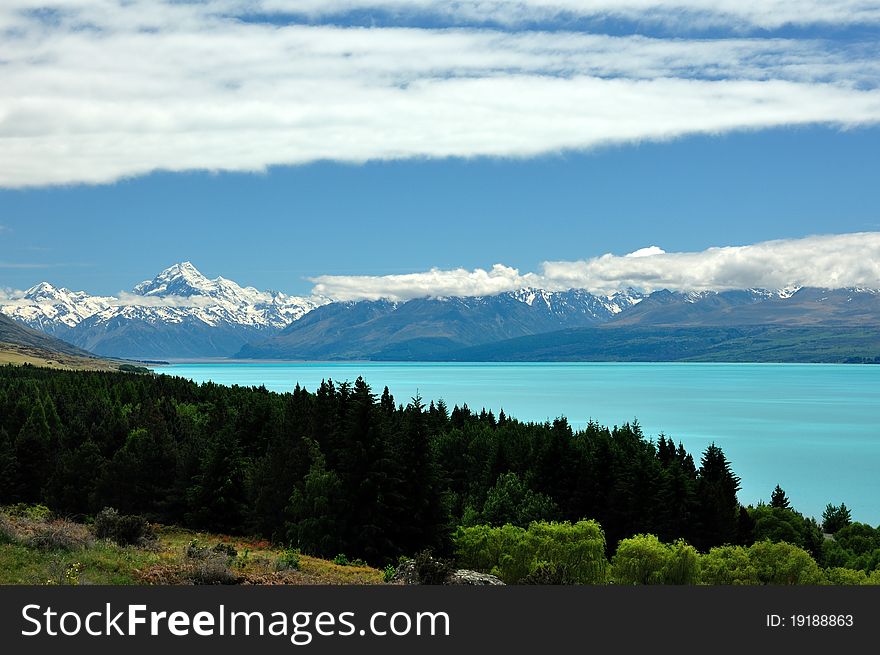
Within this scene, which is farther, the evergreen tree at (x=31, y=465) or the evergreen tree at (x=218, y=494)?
the evergreen tree at (x=31, y=465)

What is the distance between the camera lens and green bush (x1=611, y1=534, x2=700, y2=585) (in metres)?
56.2

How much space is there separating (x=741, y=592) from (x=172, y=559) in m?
25.4

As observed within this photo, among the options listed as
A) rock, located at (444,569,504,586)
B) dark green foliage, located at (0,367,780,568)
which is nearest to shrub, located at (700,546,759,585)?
dark green foliage, located at (0,367,780,568)

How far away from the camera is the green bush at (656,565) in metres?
56.2

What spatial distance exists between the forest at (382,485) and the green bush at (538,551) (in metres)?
0.34

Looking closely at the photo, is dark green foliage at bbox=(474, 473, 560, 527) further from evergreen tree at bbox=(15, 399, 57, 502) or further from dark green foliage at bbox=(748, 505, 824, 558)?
evergreen tree at bbox=(15, 399, 57, 502)

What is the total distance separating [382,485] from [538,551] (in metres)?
19.6

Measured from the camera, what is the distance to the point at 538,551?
57.3m

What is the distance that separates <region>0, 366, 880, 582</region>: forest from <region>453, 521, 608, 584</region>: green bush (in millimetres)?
342

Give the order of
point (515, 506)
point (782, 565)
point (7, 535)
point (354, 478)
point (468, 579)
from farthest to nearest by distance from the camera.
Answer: point (515, 506), point (354, 478), point (782, 565), point (468, 579), point (7, 535)

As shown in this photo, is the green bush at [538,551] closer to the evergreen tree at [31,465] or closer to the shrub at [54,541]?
the shrub at [54,541]

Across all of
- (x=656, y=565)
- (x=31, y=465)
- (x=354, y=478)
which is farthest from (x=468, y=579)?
(x=31, y=465)

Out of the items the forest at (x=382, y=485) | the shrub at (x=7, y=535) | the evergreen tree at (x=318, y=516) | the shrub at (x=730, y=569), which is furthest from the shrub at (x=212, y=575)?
the shrub at (x=730, y=569)

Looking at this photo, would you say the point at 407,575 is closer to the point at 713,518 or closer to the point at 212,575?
the point at 212,575
